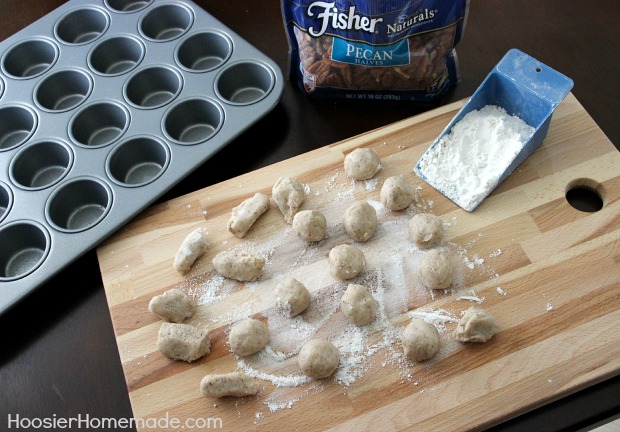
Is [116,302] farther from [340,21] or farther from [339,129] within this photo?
[340,21]

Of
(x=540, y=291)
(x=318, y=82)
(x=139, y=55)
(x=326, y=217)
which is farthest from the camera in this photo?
(x=139, y=55)

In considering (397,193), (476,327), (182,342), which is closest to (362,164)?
(397,193)

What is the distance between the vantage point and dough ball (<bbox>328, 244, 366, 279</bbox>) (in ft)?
5.23

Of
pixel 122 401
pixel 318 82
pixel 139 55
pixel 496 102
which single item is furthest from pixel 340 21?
pixel 122 401

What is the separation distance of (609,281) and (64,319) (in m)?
1.44

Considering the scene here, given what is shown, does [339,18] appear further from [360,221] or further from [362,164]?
[360,221]

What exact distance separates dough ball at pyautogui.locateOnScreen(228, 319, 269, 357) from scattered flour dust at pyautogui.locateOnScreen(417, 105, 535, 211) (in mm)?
654

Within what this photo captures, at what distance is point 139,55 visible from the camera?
2064mm

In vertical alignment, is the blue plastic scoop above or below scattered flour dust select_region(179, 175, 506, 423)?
above

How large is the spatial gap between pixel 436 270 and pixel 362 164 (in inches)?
15.1

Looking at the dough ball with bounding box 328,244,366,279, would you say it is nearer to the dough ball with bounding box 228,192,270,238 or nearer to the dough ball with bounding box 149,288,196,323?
the dough ball with bounding box 228,192,270,238

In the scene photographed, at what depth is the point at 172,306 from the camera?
1546 mm

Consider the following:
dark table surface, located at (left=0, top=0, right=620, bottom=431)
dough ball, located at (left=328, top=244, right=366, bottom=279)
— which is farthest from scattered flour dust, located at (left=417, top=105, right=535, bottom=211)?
dough ball, located at (left=328, top=244, right=366, bottom=279)

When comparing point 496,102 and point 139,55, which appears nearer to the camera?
point 496,102
